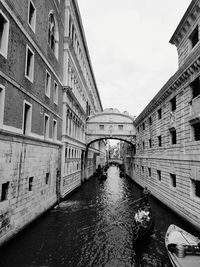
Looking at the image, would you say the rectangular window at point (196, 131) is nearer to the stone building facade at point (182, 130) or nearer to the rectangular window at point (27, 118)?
the stone building facade at point (182, 130)

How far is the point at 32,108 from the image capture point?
36.1 feet

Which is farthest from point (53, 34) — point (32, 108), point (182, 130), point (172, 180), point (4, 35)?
point (172, 180)

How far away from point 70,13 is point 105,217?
58.5 ft

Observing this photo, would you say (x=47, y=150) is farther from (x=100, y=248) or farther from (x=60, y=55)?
(x=60, y=55)

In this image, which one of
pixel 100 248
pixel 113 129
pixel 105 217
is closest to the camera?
pixel 100 248

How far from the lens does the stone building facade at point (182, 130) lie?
11.0m

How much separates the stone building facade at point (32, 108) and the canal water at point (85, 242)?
0.80 m

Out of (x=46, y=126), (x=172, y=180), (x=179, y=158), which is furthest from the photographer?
(x=172, y=180)

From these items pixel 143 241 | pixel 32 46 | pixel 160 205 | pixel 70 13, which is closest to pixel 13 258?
pixel 143 241

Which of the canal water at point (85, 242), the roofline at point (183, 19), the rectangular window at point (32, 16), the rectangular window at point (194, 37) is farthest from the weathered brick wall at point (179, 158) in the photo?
the rectangular window at point (32, 16)

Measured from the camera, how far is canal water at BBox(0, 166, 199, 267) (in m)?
7.69

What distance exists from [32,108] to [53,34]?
726 centimetres

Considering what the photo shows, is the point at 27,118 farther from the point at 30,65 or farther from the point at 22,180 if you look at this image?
the point at 22,180

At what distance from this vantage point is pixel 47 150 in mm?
13312
